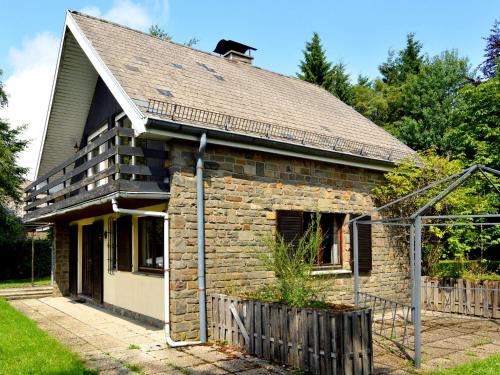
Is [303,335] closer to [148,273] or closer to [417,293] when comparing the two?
[417,293]

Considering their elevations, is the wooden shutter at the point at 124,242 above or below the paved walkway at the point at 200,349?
above

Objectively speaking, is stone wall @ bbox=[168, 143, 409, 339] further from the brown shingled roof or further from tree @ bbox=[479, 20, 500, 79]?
tree @ bbox=[479, 20, 500, 79]

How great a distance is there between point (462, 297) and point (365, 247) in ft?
7.98

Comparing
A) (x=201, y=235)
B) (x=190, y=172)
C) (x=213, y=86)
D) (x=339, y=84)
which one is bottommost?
(x=201, y=235)

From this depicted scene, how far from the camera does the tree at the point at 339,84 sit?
29.7m

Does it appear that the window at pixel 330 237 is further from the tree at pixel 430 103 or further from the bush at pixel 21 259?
the bush at pixel 21 259

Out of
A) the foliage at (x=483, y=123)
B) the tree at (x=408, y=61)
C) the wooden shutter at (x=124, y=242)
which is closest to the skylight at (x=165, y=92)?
the wooden shutter at (x=124, y=242)

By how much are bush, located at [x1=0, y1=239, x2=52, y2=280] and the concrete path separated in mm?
14257

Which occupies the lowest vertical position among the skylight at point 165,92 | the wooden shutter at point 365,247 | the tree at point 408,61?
the wooden shutter at point 365,247

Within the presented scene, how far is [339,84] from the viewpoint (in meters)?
30.1

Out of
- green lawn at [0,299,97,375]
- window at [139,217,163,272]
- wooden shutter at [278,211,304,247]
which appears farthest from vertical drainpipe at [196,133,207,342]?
green lawn at [0,299,97,375]

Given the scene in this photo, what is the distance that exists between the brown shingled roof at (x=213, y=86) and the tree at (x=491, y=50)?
37.7ft

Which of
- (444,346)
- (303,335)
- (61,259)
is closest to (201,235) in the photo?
(303,335)

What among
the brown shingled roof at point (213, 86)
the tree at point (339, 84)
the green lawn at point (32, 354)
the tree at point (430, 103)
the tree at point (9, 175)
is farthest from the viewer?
the tree at point (339, 84)
